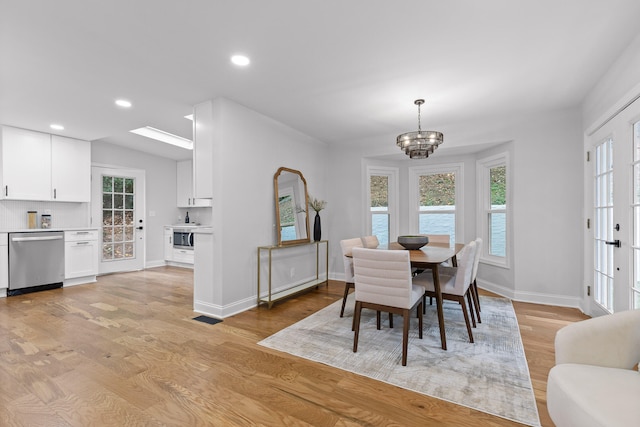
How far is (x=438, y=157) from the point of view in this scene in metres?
5.18

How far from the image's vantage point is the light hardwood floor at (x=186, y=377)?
5.73 feet

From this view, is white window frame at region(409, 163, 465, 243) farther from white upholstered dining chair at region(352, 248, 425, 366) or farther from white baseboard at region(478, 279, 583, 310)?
white upholstered dining chair at region(352, 248, 425, 366)

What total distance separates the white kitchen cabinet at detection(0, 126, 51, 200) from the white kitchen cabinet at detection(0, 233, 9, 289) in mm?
630

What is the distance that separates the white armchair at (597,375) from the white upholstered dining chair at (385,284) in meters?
1.00

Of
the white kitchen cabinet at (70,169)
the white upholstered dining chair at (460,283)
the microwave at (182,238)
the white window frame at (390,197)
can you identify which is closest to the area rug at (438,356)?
the white upholstered dining chair at (460,283)

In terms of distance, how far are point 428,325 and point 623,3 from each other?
2791 mm

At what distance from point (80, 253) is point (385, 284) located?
5.18m

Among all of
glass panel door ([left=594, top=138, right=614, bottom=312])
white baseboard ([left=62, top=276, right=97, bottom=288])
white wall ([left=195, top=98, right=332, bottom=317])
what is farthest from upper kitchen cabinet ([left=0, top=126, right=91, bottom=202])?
glass panel door ([left=594, top=138, right=614, bottom=312])

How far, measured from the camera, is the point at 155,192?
264 inches

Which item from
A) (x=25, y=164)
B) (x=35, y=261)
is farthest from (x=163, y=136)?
(x=35, y=261)

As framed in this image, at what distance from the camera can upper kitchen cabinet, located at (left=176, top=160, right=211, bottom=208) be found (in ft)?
22.5

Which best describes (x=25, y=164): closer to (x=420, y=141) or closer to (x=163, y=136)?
(x=163, y=136)

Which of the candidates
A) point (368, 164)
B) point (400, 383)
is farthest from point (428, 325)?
point (368, 164)

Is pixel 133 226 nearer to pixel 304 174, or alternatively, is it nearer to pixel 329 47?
pixel 304 174
